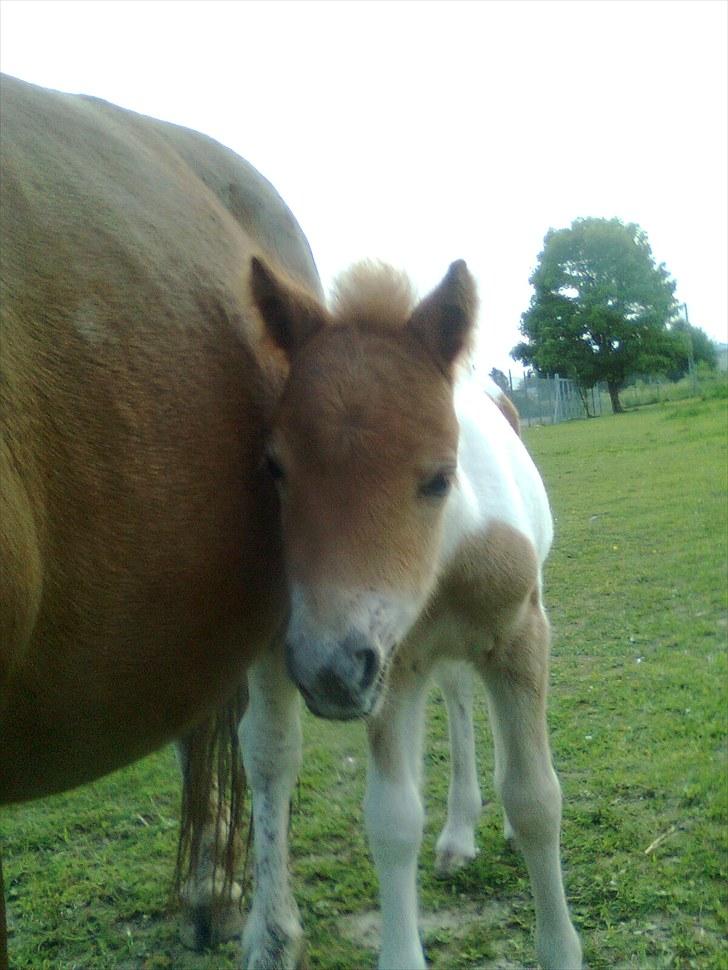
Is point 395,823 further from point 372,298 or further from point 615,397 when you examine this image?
point 615,397

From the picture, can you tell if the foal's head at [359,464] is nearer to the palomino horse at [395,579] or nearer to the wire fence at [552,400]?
the palomino horse at [395,579]

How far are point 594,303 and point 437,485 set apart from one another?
3630 mm

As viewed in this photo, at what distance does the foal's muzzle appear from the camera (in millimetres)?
1550

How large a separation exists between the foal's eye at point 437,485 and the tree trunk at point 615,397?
4.57 m

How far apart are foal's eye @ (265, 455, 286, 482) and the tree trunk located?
4.76 meters

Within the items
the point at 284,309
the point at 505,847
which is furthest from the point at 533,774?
the point at 284,309

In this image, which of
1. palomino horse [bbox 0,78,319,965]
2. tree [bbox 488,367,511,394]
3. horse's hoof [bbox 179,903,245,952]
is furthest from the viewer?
tree [bbox 488,367,511,394]

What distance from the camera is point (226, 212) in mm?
1996

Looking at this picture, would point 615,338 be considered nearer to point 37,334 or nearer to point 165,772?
point 165,772

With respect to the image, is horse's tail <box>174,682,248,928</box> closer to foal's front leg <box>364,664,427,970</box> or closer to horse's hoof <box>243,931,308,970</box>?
horse's hoof <box>243,931,308,970</box>

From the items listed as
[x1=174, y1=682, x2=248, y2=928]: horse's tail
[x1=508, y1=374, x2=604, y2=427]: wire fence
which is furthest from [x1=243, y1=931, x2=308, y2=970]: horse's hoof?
[x1=508, y1=374, x2=604, y2=427]: wire fence

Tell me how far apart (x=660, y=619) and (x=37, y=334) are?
451cm

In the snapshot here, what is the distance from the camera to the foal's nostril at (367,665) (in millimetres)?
1567

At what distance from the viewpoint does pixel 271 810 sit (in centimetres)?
258
